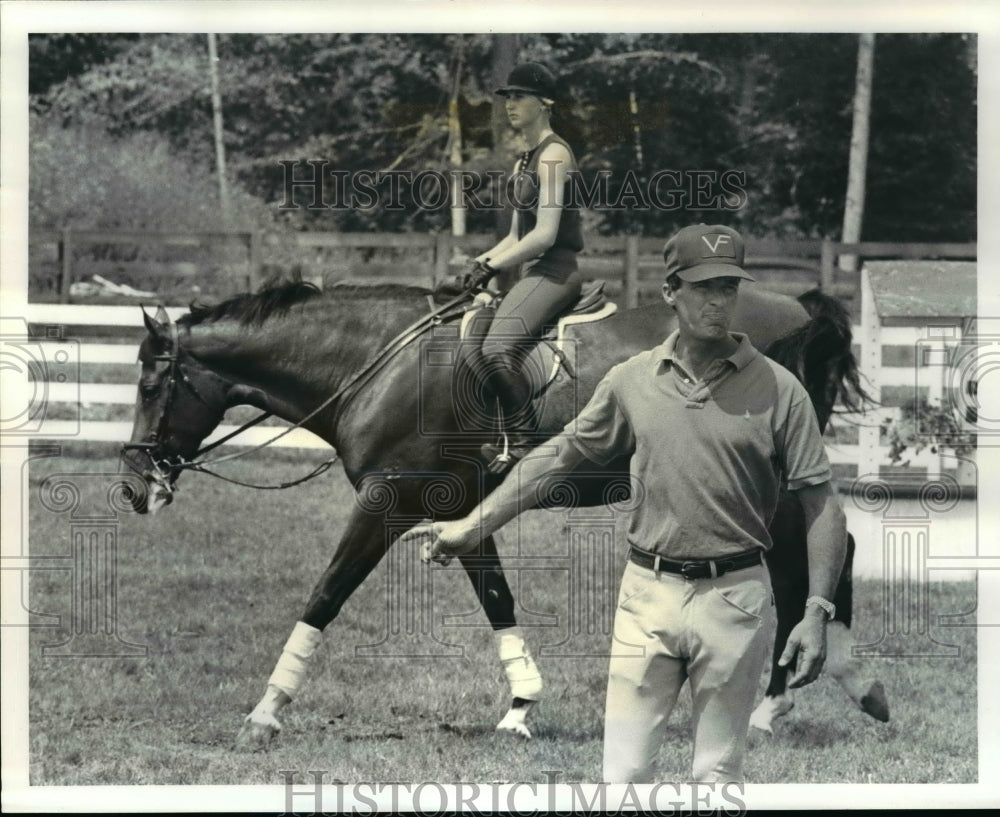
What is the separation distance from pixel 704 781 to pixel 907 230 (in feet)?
33.3

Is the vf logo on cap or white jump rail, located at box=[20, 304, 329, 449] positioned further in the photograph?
white jump rail, located at box=[20, 304, 329, 449]

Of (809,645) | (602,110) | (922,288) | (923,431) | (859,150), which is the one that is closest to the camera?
(809,645)

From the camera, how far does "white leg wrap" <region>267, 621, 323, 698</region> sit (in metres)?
6.22

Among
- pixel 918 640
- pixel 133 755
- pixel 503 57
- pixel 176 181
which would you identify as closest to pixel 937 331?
pixel 918 640

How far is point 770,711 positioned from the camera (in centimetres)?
664

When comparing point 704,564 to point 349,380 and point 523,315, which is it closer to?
point 523,315

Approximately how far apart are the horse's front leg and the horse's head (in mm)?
914

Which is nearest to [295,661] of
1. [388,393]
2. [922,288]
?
[388,393]

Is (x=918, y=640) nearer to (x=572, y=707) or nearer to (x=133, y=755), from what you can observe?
(x=572, y=707)

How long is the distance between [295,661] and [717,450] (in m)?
2.74

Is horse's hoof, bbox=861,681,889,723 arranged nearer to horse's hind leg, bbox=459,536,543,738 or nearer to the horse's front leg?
horse's hind leg, bbox=459,536,543,738

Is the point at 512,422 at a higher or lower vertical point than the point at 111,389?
lower

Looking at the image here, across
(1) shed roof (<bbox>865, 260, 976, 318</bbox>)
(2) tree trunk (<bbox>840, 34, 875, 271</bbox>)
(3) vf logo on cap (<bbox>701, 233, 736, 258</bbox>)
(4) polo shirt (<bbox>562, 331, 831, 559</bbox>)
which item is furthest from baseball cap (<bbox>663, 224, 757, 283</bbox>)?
(2) tree trunk (<bbox>840, 34, 875, 271</bbox>)

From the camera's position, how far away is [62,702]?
658 cm
